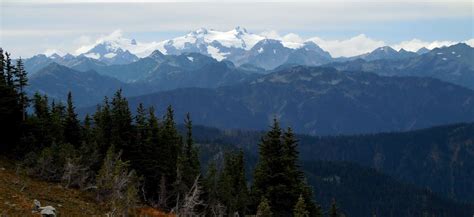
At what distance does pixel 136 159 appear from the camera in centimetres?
5700

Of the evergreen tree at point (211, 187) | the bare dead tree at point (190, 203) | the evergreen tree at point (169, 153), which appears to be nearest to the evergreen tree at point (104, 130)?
the evergreen tree at point (169, 153)

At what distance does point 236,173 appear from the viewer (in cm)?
6888

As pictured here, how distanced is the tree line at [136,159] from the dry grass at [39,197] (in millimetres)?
1223

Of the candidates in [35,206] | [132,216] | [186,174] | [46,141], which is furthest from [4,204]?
[186,174]

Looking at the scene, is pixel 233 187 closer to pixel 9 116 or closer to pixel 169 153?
pixel 169 153

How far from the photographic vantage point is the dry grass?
30.7 metres

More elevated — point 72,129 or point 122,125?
point 122,125

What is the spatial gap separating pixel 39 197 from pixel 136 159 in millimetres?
20987

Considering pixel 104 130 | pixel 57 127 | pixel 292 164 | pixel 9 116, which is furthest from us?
pixel 104 130

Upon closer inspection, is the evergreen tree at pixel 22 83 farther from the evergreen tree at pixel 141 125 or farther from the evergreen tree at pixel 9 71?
the evergreen tree at pixel 141 125

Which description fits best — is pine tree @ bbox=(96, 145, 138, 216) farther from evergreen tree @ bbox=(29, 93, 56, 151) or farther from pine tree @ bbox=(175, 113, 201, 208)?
evergreen tree @ bbox=(29, 93, 56, 151)

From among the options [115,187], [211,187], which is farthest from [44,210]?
[211,187]

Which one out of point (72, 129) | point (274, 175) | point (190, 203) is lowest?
point (190, 203)

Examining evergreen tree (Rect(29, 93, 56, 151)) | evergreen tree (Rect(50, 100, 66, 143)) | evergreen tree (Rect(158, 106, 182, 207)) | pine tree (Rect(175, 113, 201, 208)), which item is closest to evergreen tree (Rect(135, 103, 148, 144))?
evergreen tree (Rect(158, 106, 182, 207))
